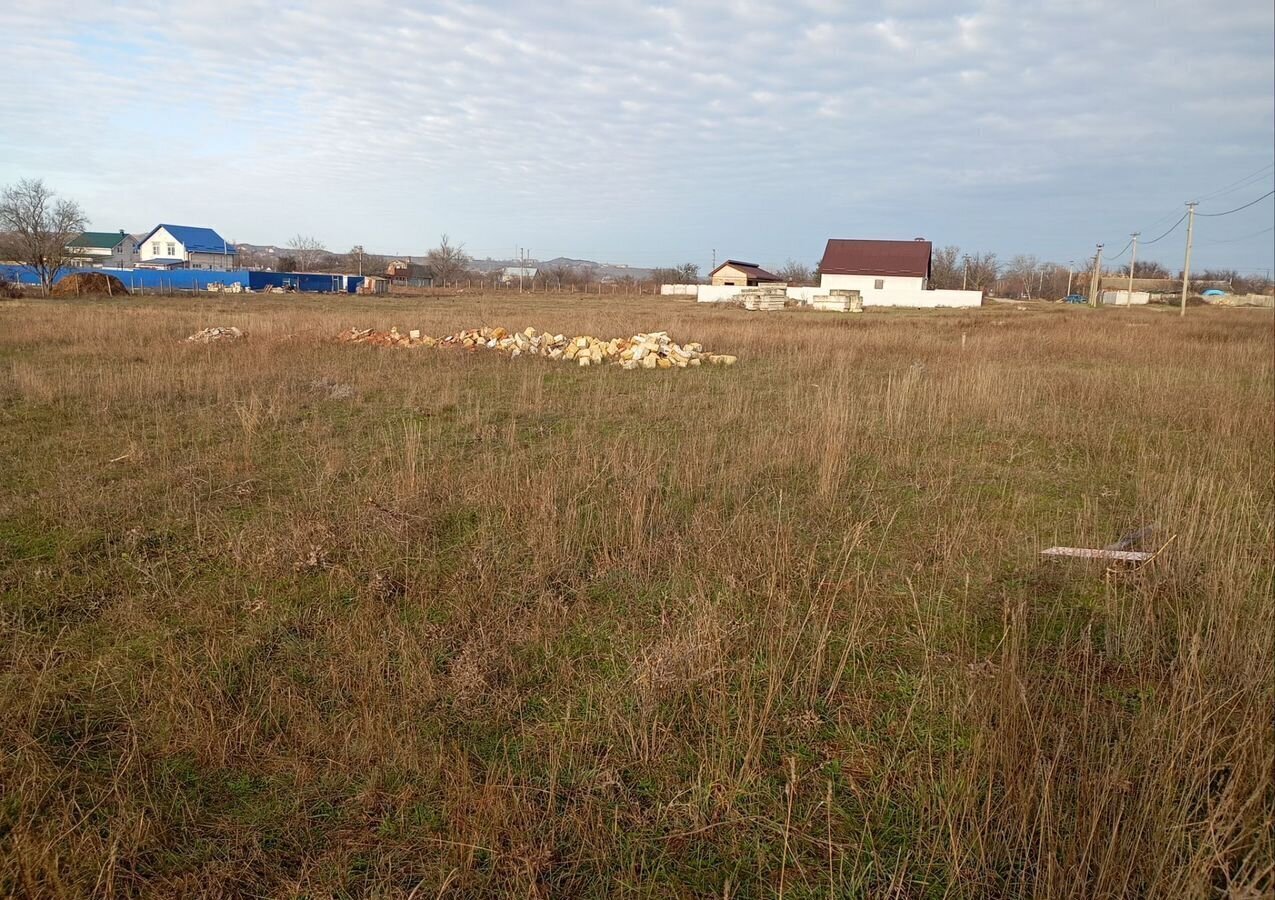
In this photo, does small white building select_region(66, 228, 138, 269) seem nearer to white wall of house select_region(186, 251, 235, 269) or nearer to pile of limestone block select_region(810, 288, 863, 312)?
white wall of house select_region(186, 251, 235, 269)

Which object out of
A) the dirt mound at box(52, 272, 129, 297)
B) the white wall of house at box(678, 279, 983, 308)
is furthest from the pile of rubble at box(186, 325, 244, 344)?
the white wall of house at box(678, 279, 983, 308)

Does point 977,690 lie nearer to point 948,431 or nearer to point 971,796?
point 971,796

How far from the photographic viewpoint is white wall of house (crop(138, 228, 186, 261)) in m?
71.7

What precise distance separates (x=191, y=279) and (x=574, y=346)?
153ft

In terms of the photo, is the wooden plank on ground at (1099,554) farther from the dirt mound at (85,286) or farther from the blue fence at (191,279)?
the blue fence at (191,279)

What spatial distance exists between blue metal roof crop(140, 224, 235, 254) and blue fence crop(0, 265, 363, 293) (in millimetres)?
19413

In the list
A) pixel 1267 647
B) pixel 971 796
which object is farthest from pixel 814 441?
pixel 971 796

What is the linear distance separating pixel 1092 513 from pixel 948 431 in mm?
2788

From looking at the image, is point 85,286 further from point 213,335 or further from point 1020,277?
point 1020,277

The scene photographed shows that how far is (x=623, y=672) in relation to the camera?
3.22m

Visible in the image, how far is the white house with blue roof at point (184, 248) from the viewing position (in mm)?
71438

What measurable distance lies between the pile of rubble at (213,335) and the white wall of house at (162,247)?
6779cm

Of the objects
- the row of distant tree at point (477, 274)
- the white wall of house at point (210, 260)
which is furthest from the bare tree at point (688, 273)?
the white wall of house at point (210, 260)

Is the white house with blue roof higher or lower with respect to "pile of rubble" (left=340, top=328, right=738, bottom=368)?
higher
